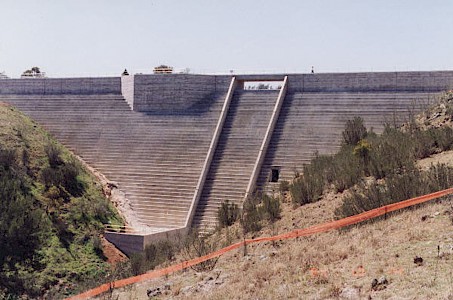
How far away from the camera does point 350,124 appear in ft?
78.0

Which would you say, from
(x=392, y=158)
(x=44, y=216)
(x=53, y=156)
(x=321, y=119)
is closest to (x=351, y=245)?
(x=392, y=158)

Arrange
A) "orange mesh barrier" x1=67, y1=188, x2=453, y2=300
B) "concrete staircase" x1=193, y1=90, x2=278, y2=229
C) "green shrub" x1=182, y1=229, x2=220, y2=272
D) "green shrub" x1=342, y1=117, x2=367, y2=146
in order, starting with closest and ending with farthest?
"orange mesh barrier" x1=67, y1=188, x2=453, y2=300
"green shrub" x1=182, y1=229, x2=220, y2=272
"green shrub" x1=342, y1=117, x2=367, y2=146
"concrete staircase" x1=193, y1=90, x2=278, y2=229

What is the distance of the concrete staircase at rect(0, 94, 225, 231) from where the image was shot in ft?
81.7

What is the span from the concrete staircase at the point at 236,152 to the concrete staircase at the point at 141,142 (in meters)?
0.70

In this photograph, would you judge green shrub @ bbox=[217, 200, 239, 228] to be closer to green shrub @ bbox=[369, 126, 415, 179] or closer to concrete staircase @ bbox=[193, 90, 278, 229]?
green shrub @ bbox=[369, 126, 415, 179]

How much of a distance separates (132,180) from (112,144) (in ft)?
10.3

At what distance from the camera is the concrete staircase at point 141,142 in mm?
24906

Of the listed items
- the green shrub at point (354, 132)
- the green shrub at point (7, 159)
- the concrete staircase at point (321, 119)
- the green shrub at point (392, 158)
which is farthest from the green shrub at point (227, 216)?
the green shrub at point (7, 159)

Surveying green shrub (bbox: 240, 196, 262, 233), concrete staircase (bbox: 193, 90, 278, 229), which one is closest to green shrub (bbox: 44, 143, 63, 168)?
concrete staircase (bbox: 193, 90, 278, 229)

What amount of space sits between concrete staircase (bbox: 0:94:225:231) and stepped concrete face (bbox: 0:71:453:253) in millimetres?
54

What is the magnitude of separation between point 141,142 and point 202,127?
10.6ft

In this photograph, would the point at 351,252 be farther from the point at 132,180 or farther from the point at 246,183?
the point at 132,180

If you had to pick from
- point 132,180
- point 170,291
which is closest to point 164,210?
point 132,180

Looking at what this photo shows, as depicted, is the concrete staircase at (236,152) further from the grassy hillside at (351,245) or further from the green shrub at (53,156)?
the green shrub at (53,156)
